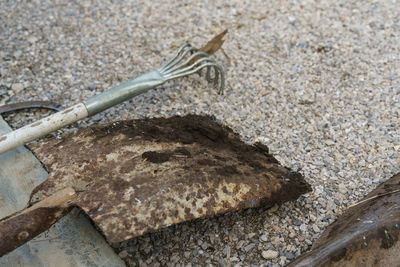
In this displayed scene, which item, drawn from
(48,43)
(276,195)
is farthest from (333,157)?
(48,43)

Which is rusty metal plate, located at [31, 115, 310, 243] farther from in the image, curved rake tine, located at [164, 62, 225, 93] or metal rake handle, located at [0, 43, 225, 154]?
curved rake tine, located at [164, 62, 225, 93]

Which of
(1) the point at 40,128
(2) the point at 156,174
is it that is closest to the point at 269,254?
(2) the point at 156,174

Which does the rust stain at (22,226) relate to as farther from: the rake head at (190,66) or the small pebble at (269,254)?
the rake head at (190,66)

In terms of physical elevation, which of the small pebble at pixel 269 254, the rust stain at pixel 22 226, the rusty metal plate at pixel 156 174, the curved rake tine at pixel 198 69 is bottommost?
the small pebble at pixel 269 254

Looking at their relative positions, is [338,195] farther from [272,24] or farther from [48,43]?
[48,43]

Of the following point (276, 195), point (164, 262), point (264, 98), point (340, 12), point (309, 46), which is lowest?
point (164, 262)

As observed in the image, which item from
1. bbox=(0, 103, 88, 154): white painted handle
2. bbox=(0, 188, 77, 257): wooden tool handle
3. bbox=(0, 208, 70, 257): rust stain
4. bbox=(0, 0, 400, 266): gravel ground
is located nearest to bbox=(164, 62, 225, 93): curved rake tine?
bbox=(0, 0, 400, 266): gravel ground

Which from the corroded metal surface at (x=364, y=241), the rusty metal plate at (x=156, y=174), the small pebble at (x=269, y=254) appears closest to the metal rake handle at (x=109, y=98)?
the rusty metal plate at (x=156, y=174)
